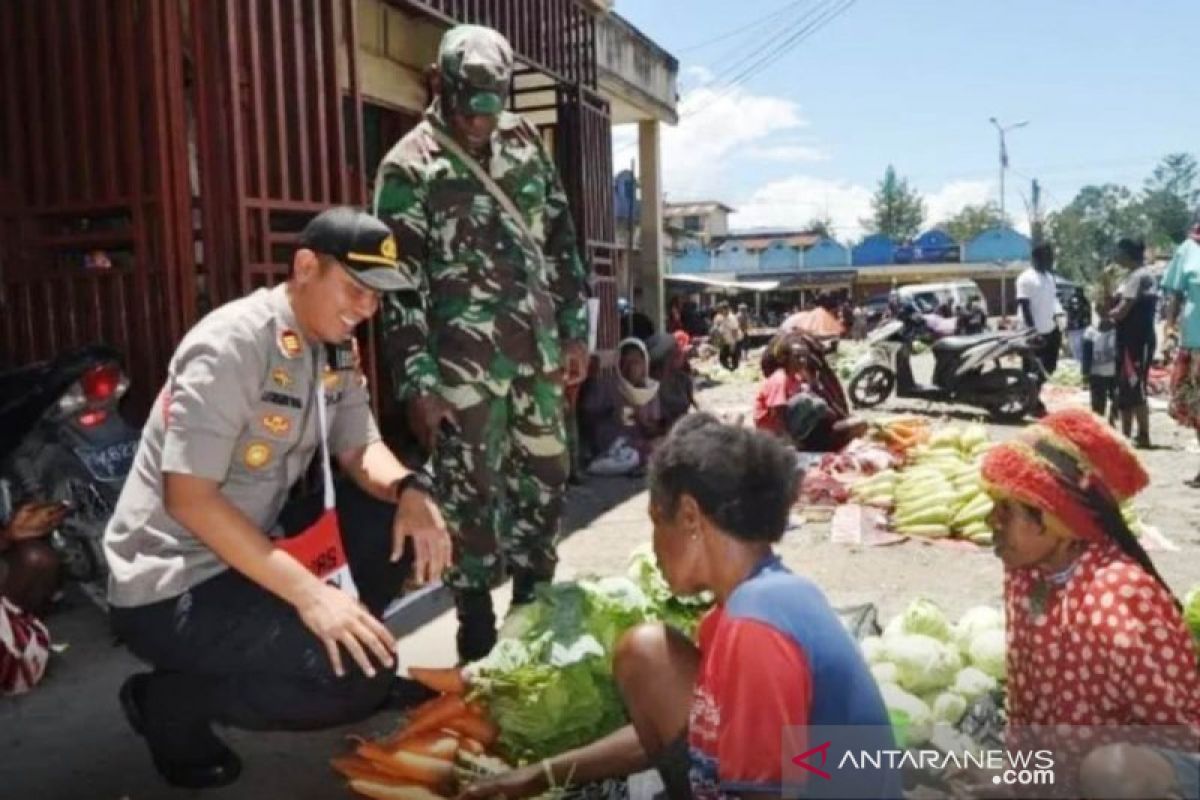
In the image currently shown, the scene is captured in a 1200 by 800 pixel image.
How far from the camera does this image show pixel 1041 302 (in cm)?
1080

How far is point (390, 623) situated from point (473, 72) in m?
2.00

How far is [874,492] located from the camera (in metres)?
6.35

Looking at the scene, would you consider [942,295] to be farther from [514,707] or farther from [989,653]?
[514,707]

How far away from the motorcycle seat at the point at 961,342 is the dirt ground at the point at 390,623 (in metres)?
3.84

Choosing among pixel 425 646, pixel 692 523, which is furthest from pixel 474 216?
pixel 692 523

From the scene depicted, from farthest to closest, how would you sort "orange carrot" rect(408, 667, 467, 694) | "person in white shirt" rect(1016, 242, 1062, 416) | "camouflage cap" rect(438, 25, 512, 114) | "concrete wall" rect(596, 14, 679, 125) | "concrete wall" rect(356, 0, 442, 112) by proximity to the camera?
1. "person in white shirt" rect(1016, 242, 1062, 416)
2. "concrete wall" rect(596, 14, 679, 125)
3. "concrete wall" rect(356, 0, 442, 112)
4. "camouflage cap" rect(438, 25, 512, 114)
5. "orange carrot" rect(408, 667, 467, 694)

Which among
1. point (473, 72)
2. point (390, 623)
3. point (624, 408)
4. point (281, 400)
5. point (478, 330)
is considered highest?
point (473, 72)

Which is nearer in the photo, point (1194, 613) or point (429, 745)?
point (429, 745)

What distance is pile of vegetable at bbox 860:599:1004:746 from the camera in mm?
2781

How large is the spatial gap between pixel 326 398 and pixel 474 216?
39.5 inches

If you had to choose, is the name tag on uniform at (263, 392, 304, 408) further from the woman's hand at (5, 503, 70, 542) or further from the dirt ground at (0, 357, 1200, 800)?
the woman's hand at (5, 503, 70, 542)

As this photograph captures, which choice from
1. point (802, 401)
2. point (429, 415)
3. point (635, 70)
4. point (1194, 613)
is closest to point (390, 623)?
point (429, 415)

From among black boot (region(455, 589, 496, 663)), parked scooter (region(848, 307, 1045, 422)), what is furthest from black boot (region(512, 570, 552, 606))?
parked scooter (region(848, 307, 1045, 422))

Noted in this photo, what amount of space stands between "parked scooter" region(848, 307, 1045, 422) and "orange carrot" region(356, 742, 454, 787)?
9.45 metres
